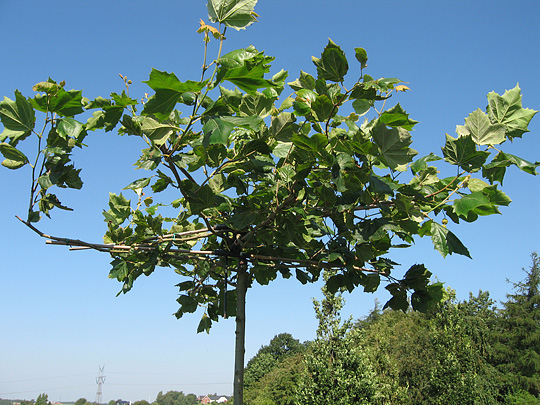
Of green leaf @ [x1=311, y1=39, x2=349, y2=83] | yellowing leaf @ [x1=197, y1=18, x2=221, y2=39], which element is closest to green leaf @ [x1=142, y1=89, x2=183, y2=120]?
yellowing leaf @ [x1=197, y1=18, x2=221, y2=39]

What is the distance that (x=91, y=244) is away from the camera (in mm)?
2016

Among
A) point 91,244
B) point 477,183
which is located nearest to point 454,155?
point 477,183

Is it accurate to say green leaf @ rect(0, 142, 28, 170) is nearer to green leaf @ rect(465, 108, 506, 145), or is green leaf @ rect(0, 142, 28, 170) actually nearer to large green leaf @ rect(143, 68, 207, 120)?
large green leaf @ rect(143, 68, 207, 120)

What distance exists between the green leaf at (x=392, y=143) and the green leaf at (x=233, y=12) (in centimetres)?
58

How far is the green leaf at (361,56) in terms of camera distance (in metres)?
1.51

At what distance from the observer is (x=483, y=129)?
1.57 m

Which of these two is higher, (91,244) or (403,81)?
(403,81)

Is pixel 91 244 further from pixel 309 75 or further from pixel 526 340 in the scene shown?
pixel 526 340

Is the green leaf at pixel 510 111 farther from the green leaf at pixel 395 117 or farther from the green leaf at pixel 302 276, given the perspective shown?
the green leaf at pixel 302 276

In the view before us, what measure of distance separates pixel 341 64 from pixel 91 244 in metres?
1.42

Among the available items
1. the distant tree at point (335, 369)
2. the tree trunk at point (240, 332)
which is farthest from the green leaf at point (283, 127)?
the distant tree at point (335, 369)

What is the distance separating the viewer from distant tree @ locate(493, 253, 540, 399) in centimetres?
2723

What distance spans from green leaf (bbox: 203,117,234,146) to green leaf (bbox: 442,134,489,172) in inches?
32.6

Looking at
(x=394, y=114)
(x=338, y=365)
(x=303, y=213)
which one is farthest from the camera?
(x=338, y=365)
